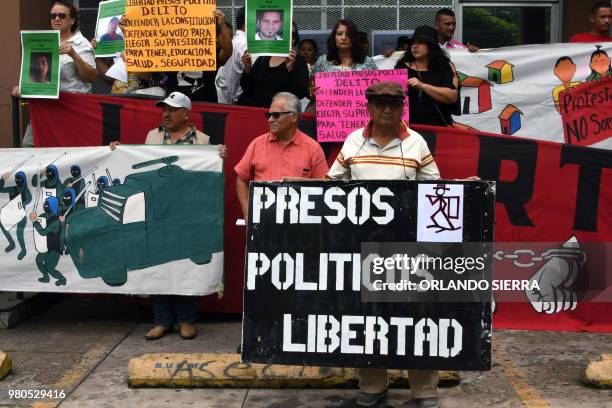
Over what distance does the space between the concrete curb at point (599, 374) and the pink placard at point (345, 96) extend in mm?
2314

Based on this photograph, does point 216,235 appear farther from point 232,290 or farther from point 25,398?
point 25,398

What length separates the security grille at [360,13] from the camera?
35.8 ft

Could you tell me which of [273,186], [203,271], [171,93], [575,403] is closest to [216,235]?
[203,271]

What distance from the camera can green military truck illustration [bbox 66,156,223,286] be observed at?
7.41 metres

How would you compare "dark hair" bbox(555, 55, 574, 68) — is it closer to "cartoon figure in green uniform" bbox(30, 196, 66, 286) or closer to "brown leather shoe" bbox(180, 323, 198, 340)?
"brown leather shoe" bbox(180, 323, 198, 340)

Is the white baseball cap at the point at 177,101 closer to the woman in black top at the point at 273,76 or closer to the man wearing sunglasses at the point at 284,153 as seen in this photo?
the woman in black top at the point at 273,76

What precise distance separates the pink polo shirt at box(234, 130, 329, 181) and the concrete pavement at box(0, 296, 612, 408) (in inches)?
51.6

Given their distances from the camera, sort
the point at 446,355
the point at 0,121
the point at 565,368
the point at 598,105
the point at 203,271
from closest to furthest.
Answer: the point at 446,355
the point at 565,368
the point at 203,271
the point at 598,105
the point at 0,121

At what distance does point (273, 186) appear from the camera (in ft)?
19.1

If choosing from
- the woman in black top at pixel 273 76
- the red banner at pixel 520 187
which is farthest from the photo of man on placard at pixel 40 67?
the woman in black top at pixel 273 76

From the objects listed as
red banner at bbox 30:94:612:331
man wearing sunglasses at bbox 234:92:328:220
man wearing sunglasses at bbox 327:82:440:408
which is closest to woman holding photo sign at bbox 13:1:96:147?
red banner at bbox 30:94:612:331

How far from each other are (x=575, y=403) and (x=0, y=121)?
624 centimetres

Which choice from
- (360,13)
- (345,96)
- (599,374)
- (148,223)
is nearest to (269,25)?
(345,96)

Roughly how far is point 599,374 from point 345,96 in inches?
107
